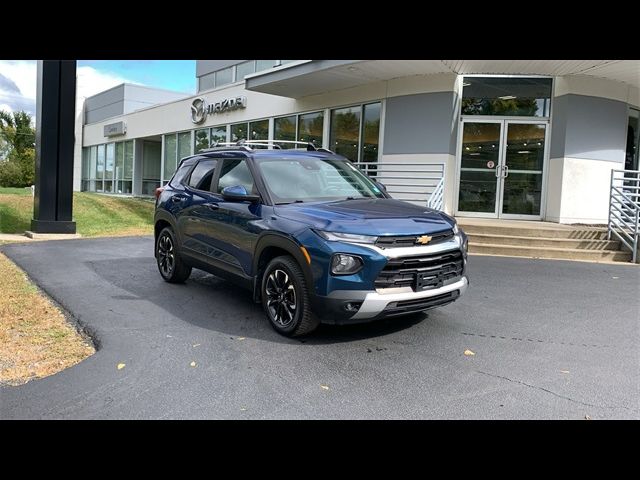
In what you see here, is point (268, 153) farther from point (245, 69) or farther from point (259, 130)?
point (245, 69)

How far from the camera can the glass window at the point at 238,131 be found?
2027 centimetres

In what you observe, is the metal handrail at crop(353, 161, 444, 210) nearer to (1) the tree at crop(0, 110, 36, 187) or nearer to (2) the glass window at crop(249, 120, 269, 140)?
(2) the glass window at crop(249, 120, 269, 140)

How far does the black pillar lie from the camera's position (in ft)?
41.4

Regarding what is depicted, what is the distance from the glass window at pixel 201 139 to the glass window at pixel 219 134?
1.49 ft

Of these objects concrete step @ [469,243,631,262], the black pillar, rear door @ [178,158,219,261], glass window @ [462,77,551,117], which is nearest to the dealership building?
glass window @ [462,77,551,117]

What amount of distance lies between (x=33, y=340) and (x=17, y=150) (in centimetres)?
5034

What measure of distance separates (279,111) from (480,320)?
1411 cm

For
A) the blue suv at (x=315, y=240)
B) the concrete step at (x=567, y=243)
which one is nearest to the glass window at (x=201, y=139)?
the concrete step at (x=567, y=243)

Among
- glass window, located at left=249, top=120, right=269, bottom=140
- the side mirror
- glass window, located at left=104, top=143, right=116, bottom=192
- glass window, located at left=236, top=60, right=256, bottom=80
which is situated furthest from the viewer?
glass window, located at left=104, top=143, right=116, bottom=192

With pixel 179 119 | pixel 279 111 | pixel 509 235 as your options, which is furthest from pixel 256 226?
pixel 179 119

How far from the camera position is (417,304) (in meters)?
4.63

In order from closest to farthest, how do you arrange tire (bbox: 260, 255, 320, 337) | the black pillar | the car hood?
the car hood
tire (bbox: 260, 255, 320, 337)
the black pillar

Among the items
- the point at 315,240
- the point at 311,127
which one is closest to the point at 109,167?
the point at 311,127

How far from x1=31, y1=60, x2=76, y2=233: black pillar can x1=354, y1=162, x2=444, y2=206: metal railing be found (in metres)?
7.56
